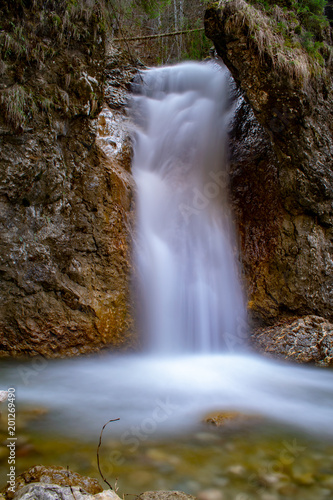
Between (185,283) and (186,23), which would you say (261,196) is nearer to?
(185,283)

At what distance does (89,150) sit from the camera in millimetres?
5621

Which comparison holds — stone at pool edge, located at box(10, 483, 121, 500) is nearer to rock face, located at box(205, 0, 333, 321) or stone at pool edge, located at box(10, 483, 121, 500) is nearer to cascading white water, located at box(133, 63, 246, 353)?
cascading white water, located at box(133, 63, 246, 353)

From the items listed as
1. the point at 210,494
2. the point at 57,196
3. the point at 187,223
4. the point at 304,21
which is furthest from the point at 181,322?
the point at 304,21

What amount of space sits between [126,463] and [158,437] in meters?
0.45

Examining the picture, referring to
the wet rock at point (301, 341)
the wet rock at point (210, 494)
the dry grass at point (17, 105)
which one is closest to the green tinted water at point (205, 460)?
the wet rock at point (210, 494)

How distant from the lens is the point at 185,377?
13.9ft

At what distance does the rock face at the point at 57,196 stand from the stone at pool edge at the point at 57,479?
9.82 ft

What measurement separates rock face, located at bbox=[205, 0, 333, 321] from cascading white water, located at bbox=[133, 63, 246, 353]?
58 cm

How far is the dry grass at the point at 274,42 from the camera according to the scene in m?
5.40

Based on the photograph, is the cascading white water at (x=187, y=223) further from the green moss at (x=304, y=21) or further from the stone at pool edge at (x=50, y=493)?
the stone at pool edge at (x=50, y=493)

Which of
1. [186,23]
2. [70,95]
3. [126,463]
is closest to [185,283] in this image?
[70,95]

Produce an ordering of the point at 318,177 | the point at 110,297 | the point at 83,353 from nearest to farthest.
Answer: the point at 83,353 < the point at 110,297 < the point at 318,177

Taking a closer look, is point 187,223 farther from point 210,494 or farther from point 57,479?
point 57,479

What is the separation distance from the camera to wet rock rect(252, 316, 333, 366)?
5008 millimetres
